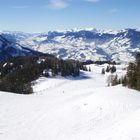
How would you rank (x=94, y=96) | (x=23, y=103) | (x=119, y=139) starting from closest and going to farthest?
(x=119, y=139)
(x=94, y=96)
(x=23, y=103)

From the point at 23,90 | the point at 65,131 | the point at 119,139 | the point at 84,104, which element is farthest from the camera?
the point at 23,90

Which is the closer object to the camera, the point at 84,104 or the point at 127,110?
the point at 127,110

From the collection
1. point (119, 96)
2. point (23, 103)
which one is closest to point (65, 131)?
point (119, 96)

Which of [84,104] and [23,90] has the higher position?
[84,104]

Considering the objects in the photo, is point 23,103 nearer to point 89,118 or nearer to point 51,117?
point 51,117

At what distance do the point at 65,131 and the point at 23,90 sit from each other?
128m

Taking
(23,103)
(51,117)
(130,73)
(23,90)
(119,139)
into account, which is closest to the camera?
(119,139)

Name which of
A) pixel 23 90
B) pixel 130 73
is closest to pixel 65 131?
pixel 130 73

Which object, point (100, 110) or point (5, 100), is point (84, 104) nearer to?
point (100, 110)

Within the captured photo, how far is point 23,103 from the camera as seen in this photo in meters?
48.2

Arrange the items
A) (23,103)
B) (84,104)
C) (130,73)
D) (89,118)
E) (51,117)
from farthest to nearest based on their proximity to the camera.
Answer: (130,73) → (23,103) → (84,104) → (51,117) → (89,118)

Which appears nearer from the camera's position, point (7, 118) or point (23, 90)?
point (7, 118)

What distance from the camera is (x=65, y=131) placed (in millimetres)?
31562

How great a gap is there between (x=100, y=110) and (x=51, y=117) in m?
5.52
